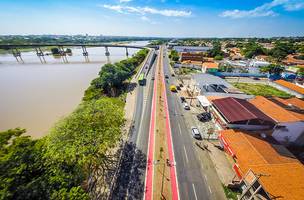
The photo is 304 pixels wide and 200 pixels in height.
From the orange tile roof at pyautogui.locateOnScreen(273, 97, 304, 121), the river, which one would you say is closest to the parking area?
the orange tile roof at pyautogui.locateOnScreen(273, 97, 304, 121)

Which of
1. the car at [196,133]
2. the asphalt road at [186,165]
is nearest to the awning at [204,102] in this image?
the asphalt road at [186,165]

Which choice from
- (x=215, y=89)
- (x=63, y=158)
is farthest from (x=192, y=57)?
(x=63, y=158)

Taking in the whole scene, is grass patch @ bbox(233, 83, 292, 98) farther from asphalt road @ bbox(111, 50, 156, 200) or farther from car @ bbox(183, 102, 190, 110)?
asphalt road @ bbox(111, 50, 156, 200)

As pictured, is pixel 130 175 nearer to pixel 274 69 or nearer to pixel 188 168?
pixel 188 168

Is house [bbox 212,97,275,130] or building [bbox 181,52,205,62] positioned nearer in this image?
house [bbox 212,97,275,130]

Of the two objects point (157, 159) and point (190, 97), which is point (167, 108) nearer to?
point (190, 97)

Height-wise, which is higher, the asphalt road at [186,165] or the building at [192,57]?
the asphalt road at [186,165]

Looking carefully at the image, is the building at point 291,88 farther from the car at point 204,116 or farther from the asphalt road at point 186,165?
the asphalt road at point 186,165
